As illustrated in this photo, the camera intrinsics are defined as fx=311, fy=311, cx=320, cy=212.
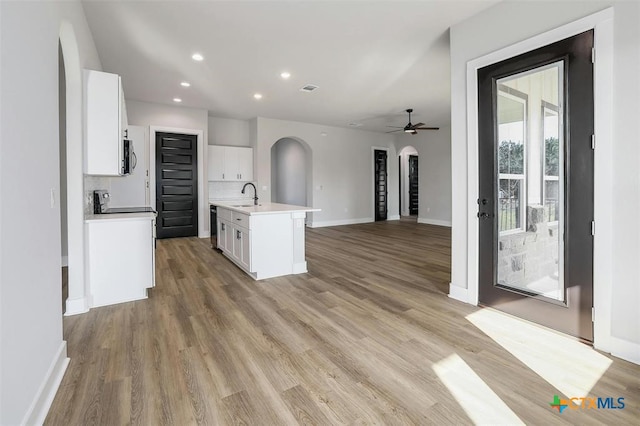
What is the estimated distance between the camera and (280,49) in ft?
12.8

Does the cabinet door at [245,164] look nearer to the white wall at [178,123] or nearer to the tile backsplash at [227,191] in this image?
the tile backsplash at [227,191]

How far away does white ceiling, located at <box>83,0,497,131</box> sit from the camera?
303 cm

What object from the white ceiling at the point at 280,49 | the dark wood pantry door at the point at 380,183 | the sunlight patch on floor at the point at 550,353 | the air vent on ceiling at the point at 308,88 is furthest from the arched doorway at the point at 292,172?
the sunlight patch on floor at the point at 550,353

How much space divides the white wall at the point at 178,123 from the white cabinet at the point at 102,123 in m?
3.65

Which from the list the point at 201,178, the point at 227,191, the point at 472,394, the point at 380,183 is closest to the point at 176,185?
the point at 201,178

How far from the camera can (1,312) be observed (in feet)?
3.80

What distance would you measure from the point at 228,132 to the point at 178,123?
138 centimetres

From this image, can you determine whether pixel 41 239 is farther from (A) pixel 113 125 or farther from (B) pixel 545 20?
(B) pixel 545 20

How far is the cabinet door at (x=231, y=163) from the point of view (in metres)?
7.37

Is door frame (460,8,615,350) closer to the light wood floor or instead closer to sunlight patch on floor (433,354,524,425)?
the light wood floor

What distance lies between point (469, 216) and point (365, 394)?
1965 mm

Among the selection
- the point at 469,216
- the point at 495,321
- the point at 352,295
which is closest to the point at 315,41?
the point at 469,216

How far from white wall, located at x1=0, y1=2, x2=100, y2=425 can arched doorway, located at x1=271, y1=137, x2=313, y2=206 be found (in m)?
7.01

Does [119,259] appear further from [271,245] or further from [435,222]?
[435,222]
